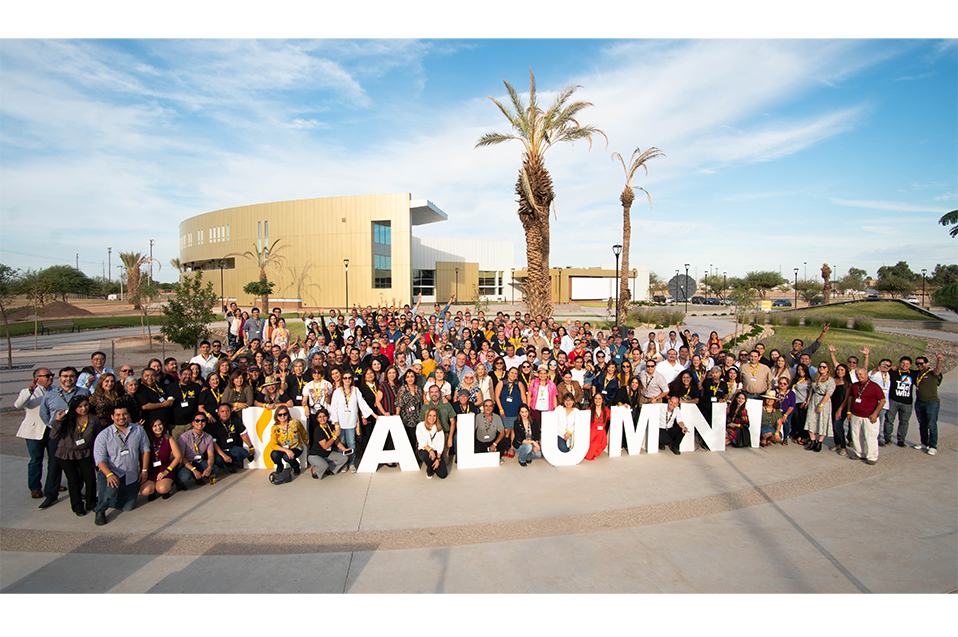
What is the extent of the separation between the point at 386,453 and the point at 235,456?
2243 mm

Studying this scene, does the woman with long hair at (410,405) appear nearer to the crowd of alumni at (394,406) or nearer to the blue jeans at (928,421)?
the crowd of alumni at (394,406)

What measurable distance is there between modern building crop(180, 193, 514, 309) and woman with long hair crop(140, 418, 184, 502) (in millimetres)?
35683

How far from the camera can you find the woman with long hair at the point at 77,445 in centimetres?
559

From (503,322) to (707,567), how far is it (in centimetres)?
905

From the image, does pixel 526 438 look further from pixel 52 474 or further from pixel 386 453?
pixel 52 474

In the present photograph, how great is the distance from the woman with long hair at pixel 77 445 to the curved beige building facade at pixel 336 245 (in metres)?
38.0

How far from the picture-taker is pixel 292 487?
21.4ft

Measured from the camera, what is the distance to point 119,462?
223 inches

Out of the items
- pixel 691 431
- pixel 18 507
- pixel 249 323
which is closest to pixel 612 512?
pixel 691 431

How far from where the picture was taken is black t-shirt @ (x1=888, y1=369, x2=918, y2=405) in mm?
7941

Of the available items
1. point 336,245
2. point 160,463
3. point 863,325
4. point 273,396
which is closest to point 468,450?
point 273,396

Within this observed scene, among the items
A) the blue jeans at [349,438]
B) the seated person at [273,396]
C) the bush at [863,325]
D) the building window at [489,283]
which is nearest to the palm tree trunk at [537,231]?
the blue jeans at [349,438]

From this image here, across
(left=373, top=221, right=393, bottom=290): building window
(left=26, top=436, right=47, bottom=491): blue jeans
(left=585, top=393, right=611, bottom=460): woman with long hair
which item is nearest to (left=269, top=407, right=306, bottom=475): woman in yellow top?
(left=26, top=436, right=47, bottom=491): blue jeans

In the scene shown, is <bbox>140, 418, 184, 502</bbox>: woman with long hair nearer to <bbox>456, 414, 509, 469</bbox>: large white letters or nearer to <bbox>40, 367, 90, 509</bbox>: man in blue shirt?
<bbox>40, 367, 90, 509</bbox>: man in blue shirt
